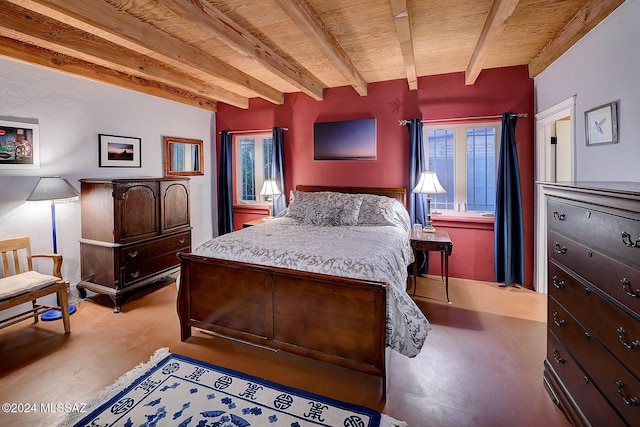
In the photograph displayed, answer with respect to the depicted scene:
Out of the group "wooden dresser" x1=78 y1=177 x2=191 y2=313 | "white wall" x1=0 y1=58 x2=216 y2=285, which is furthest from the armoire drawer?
"white wall" x1=0 y1=58 x2=216 y2=285

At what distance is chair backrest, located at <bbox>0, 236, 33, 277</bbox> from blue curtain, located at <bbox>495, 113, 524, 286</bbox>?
4.77 metres

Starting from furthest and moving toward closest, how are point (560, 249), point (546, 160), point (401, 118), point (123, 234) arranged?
point (401, 118), point (546, 160), point (123, 234), point (560, 249)

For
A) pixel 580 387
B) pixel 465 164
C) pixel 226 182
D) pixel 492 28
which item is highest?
pixel 492 28

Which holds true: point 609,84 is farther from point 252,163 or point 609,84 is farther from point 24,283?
point 24,283

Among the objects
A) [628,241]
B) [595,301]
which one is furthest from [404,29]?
[595,301]

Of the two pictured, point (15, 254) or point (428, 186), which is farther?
point (428, 186)

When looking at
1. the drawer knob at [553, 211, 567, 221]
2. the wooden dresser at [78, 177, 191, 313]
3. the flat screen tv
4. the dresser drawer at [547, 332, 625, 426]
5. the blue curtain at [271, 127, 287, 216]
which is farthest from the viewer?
the blue curtain at [271, 127, 287, 216]

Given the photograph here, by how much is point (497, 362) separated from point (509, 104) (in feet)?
9.29

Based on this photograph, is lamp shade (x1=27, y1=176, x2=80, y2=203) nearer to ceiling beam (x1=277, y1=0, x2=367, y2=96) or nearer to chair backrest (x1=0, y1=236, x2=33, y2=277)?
chair backrest (x1=0, y1=236, x2=33, y2=277)

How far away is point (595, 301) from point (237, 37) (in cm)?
285

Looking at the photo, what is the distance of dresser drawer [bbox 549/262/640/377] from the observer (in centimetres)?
113

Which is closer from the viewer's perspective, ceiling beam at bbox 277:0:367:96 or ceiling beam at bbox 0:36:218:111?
ceiling beam at bbox 277:0:367:96

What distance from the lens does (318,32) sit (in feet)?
7.80

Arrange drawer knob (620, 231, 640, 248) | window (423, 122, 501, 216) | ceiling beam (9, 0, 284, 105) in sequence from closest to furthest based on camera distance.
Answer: drawer knob (620, 231, 640, 248) → ceiling beam (9, 0, 284, 105) → window (423, 122, 501, 216)
